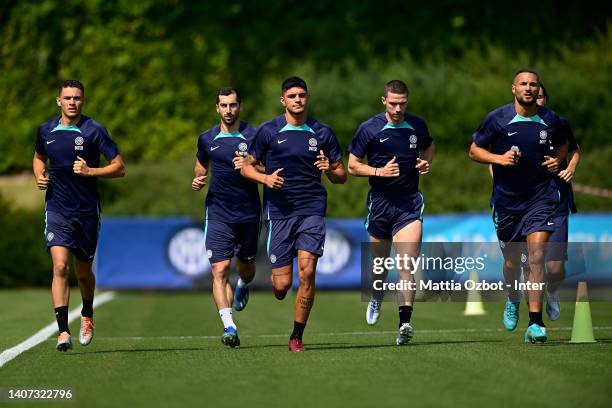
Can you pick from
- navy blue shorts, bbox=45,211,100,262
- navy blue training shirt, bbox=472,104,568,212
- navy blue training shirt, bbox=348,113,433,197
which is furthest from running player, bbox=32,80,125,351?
navy blue training shirt, bbox=472,104,568,212

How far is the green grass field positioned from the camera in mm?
8773

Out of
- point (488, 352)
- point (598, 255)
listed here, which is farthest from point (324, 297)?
point (488, 352)

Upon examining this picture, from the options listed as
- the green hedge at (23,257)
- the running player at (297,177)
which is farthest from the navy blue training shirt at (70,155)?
the green hedge at (23,257)

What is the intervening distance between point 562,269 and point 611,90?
2542 cm

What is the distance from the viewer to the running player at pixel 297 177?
41.2 feet

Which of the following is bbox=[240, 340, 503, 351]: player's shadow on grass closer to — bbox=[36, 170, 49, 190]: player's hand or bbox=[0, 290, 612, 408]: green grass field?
bbox=[0, 290, 612, 408]: green grass field

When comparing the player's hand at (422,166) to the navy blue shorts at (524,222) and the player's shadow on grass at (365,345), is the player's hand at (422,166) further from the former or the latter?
the player's shadow on grass at (365,345)

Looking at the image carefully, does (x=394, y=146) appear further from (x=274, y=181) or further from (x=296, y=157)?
(x=274, y=181)

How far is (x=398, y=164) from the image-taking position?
13.1 metres

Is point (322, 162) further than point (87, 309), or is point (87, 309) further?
point (87, 309)

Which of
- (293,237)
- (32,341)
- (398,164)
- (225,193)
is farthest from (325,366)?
(32,341)

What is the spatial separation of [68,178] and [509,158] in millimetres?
4123

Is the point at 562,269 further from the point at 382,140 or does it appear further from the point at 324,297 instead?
the point at 324,297

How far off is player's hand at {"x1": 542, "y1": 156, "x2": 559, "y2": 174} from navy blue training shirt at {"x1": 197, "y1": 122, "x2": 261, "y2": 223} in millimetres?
2849
